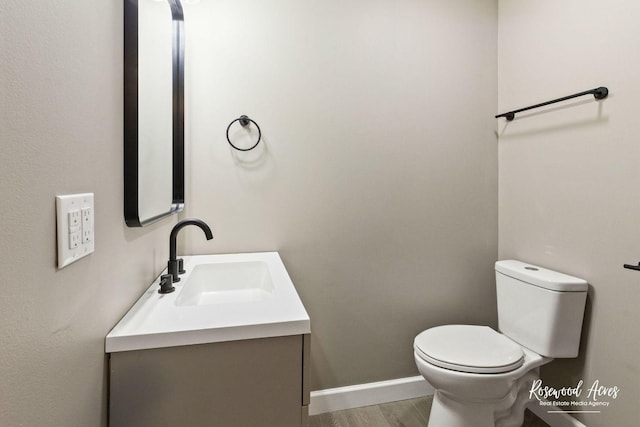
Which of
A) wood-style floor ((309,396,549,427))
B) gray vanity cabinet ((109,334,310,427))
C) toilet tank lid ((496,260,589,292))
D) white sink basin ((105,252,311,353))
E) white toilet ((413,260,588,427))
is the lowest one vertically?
wood-style floor ((309,396,549,427))

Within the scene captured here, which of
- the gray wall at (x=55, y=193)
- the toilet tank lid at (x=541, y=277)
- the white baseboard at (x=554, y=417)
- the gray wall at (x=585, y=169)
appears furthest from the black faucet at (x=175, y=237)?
the white baseboard at (x=554, y=417)

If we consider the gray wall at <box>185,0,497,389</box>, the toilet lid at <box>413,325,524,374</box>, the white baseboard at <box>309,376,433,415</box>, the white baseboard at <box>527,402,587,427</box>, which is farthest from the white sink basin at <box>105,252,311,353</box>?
the white baseboard at <box>527,402,587,427</box>

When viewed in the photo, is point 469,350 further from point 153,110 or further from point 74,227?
point 153,110

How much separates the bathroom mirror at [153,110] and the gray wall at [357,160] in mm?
128

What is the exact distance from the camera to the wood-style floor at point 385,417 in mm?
1600

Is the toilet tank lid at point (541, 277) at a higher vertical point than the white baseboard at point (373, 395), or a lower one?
higher

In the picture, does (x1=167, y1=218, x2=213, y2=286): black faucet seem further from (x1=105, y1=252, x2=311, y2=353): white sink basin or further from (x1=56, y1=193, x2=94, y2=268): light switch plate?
(x1=56, y1=193, x2=94, y2=268): light switch plate

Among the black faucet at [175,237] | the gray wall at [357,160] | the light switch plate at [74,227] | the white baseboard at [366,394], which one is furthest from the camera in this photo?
the white baseboard at [366,394]

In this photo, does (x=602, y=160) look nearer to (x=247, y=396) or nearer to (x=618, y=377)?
(x=618, y=377)

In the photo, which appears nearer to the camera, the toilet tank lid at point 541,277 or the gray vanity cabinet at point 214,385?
the gray vanity cabinet at point 214,385

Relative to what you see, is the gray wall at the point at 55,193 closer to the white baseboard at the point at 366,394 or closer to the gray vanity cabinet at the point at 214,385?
the gray vanity cabinet at the point at 214,385

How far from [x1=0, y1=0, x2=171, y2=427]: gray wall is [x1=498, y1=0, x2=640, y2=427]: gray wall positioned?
188 cm

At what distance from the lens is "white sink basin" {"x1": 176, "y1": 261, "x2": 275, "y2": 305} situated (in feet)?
4.15

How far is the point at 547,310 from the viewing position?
4.69 ft
